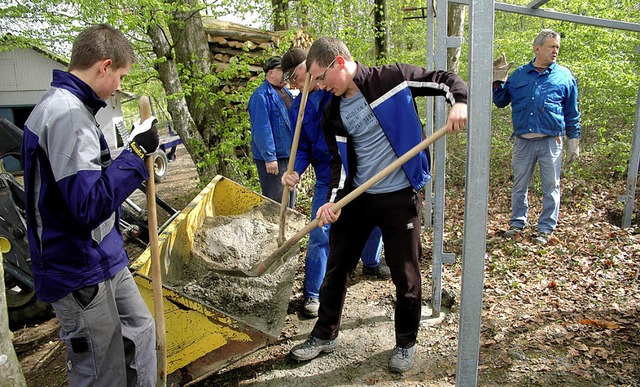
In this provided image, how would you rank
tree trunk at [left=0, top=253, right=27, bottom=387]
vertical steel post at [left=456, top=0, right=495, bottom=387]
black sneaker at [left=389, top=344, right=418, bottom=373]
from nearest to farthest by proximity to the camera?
1. vertical steel post at [left=456, top=0, right=495, bottom=387]
2. tree trunk at [left=0, top=253, right=27, bottom=387]
3. black sneaker at [left=389, top=344, right=418, bottom=373]

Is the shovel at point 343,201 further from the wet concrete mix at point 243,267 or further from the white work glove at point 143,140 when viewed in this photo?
the white work glove at point 143,140

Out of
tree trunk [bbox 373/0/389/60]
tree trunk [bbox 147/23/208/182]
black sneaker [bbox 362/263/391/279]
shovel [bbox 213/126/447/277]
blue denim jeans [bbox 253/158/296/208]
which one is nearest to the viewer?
shovel [bbox 213/126/447/277]

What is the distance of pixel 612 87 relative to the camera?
705cm

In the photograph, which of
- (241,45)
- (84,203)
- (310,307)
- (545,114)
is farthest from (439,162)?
(241,45)

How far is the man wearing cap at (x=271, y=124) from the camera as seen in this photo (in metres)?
4.72

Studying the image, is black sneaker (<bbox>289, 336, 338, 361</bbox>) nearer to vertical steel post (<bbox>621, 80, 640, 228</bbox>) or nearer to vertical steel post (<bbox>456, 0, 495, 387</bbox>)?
vertical steel post (<bbox>456, 0, 495, 387</bbox>)

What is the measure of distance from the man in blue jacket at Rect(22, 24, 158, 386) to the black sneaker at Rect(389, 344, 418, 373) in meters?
1.69

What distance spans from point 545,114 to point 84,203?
467 centimetres

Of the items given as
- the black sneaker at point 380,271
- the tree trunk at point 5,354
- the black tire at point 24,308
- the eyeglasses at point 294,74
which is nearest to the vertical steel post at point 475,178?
the tree trunk at point 5,354

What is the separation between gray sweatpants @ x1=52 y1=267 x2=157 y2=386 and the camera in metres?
2.14

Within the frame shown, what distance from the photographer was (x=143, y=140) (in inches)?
86.9

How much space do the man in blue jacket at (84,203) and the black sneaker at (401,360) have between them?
5.53 feet

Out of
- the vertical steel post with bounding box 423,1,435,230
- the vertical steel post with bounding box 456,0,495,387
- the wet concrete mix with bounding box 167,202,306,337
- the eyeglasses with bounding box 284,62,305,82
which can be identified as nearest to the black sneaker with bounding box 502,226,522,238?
the vertical steel post with bounding box 423,1,435,230

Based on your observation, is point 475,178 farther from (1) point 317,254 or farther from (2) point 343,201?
(1) point 317,254
